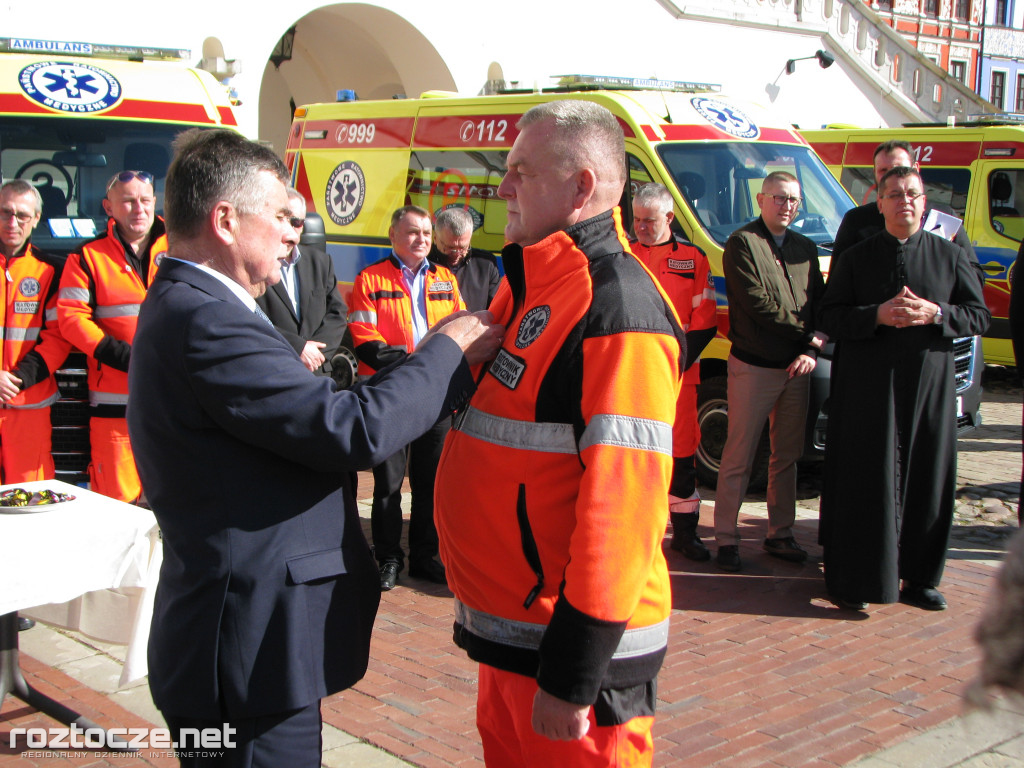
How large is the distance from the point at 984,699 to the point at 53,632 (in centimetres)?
457

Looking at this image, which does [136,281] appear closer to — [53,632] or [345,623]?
[53,632]

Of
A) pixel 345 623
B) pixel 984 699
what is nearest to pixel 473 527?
pixel 345 623

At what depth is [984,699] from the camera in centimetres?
119

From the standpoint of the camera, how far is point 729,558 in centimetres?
580

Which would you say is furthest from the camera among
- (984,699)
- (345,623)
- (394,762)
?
(394,762)

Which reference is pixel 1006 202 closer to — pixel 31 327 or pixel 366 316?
pixel 366 316

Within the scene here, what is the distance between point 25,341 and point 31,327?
0.25ft

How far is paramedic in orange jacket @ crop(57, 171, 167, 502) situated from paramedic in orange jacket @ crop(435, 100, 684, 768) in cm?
322

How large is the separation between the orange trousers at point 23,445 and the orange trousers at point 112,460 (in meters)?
0.27

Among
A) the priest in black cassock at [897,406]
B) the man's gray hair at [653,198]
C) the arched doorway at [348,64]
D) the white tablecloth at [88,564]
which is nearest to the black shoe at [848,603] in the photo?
the priest in black cassock at [897,406]

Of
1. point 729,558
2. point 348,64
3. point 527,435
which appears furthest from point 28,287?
point 348,64

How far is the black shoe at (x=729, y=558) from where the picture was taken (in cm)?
579

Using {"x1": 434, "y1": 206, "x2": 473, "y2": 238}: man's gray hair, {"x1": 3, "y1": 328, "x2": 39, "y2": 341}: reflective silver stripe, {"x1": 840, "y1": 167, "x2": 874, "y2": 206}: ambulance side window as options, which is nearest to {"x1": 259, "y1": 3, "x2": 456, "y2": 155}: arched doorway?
{"x1": 840, "y1": 167, "x2": 874, "y2": 206}: ambulance side window

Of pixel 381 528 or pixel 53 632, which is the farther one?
pixel 381 528
